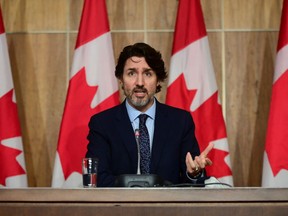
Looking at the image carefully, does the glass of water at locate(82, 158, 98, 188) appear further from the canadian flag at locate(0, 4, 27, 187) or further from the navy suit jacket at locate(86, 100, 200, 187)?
the canadian flag at locate(0, 4, 27, 187)

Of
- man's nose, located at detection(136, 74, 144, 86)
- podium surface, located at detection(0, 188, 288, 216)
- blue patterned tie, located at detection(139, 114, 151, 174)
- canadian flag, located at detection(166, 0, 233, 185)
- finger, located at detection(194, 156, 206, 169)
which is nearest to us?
podium surface, located at detection(0, 188, 288, 216)

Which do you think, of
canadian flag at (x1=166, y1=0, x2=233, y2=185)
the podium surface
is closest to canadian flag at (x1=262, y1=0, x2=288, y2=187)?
canadian flag at (x1=166, y1=0, x2=233, y2=185)

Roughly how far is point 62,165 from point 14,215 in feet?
6.73

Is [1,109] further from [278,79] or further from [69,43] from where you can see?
[278,79]

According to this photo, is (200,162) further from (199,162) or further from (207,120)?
(207,120)

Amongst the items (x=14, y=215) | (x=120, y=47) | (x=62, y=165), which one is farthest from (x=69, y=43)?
(x=14, y=215)

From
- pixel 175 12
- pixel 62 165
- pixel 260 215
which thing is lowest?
pixel 260 215

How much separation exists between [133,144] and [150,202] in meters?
1.24

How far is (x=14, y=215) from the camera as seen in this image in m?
1.86

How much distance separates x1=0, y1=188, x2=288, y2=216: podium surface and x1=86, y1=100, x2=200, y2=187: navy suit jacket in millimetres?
1106

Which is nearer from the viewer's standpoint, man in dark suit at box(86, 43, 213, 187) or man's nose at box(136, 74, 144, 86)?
man in dark suit at box(86, 43, 213, 187)

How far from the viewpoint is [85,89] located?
3.98 meters

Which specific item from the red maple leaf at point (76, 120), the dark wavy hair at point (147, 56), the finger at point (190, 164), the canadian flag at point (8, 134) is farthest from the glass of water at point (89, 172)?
the canadian flag at point (8, 134)

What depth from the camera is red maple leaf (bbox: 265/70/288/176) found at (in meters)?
3.84
